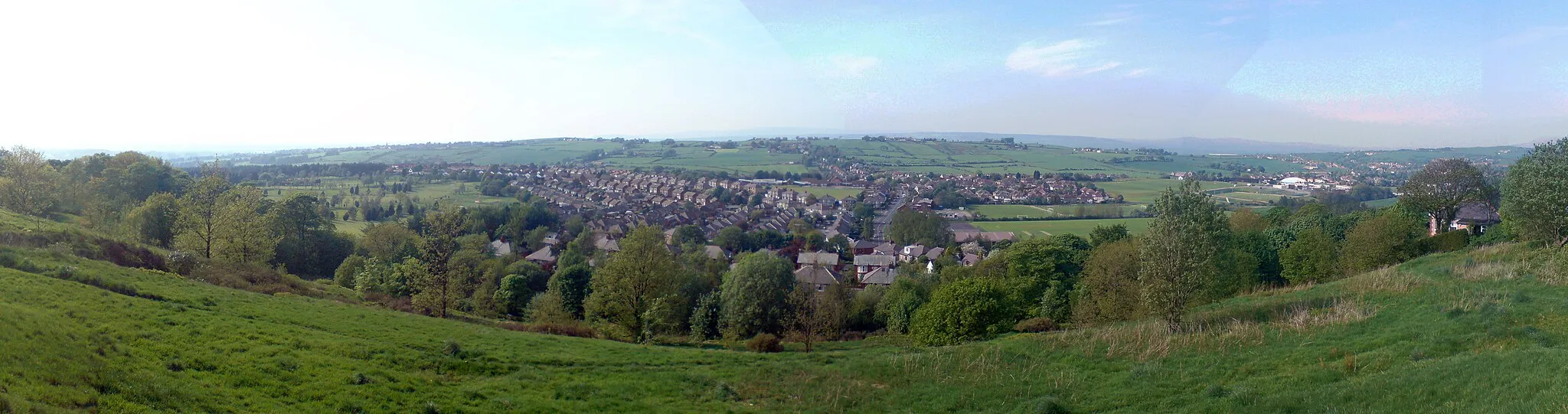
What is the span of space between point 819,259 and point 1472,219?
1332 inches

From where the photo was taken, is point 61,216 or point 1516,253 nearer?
point 1516,253

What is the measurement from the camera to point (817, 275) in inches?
1607

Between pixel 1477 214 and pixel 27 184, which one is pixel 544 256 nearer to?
pixel 27 184

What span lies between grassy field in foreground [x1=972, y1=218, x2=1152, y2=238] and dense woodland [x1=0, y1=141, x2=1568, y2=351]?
15.1 m

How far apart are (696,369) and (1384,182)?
300 ft

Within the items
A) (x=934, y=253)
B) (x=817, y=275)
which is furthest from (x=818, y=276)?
(x=934, y=253)

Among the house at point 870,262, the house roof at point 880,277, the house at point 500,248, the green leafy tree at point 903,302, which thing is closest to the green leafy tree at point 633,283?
the green leafy tree at point 903,302

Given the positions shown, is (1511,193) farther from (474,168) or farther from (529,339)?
(474,168)

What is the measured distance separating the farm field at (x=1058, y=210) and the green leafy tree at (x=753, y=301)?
148 ft

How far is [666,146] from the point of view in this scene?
168m

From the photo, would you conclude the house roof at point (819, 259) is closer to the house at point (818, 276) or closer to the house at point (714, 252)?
the house at point (818, 276)

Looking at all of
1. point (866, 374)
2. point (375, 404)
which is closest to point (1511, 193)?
point (866, 374)

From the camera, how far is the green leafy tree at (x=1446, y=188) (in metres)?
32.0

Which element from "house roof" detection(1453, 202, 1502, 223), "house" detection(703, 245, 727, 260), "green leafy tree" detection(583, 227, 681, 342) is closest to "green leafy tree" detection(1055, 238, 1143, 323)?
"green leafy tree" detection(583, 227, 681, 342)
